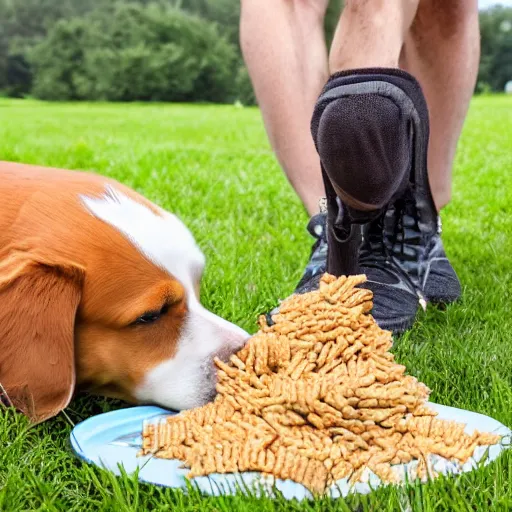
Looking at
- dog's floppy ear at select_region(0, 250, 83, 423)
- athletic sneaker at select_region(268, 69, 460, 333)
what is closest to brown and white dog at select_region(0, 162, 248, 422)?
dog's floppy ear at select_region(0, 250, 83, 423)

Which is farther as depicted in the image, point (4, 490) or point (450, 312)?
point (450, 312)

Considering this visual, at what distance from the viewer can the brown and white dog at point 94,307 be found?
185 centimetres

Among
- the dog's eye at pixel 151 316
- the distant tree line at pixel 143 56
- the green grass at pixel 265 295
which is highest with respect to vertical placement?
the dog's eye at pixel 151 316

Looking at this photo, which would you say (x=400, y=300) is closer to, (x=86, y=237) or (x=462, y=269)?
(x=462, y=269)

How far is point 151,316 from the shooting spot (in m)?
1.98

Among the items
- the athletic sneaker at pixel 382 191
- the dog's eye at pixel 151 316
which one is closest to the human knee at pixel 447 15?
the athletic sneaker at pixel 382 191

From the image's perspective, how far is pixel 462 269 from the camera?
3494 millimetres

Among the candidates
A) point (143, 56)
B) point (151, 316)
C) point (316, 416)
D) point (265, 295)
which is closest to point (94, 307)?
point (151, 316)

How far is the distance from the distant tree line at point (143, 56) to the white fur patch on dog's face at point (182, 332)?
35732mm

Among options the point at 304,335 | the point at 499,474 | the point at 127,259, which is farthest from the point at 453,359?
the point at 127,259

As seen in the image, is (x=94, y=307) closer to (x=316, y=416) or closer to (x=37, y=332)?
(x=37, y=332)

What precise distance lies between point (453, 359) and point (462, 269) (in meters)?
1.21

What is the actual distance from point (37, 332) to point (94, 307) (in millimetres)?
167

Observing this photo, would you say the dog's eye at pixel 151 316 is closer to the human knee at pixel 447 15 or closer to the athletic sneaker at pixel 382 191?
the athletic sneaker at pixel 382 191
